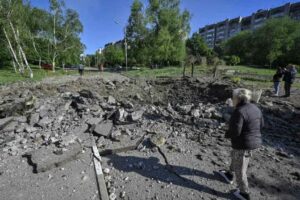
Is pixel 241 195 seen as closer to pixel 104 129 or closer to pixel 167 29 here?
pixel 104 129

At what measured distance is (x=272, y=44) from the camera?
5194 centimetres

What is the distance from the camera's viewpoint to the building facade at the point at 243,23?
7506 centimetres

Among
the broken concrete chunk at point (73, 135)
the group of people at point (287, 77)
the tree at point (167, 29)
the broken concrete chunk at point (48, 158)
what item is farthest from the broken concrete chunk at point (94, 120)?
the tree at point (167, 29)

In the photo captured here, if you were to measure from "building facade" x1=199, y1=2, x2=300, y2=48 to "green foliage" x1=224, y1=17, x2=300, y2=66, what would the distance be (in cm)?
1859

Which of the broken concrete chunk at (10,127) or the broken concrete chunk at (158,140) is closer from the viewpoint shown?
the broken concrete chunk at (158,140)

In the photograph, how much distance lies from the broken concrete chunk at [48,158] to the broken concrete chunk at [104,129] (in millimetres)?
815

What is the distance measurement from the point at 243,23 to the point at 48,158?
3945 inches

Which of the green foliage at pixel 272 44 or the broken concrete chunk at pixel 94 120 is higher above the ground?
the green foliage at pixel 272 44

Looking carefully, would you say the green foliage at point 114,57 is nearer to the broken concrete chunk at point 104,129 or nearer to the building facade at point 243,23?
the building facade at point 243,23

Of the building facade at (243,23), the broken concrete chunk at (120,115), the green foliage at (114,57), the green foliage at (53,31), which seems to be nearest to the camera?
the broken concrete chunk at (120,115)

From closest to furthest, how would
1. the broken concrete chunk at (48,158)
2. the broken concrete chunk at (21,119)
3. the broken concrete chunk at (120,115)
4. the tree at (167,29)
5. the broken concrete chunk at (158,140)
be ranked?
the broken concrete chunk at (48,158)
the broken concrete chunk at (158,140)
the broken concrete chunk at (120,115)
the broken concrete chunk at (21,119)
the tree at (167,29)

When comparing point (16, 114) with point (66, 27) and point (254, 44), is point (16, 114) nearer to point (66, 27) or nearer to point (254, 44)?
point (66, 27)

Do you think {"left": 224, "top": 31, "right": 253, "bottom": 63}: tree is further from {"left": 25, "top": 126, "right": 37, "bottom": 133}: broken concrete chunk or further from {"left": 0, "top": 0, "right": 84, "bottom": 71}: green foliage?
{"left": 25, "top": 126, "right": 37, "bottom": 133}: broken concrete chunk

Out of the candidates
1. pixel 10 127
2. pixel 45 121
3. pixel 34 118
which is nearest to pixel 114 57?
pixel 34 118
